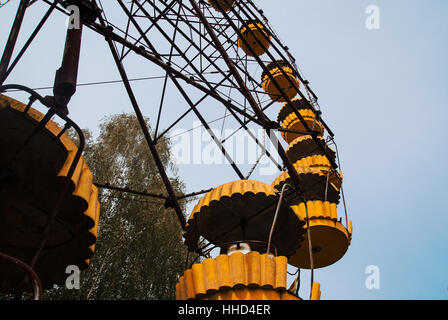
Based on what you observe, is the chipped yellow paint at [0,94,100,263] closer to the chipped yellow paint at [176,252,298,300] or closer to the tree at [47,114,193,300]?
the chipped yellow paint at [176,252,298,300]

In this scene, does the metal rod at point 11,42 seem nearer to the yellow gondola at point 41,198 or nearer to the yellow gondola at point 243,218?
the yellow gondola at point 41,198

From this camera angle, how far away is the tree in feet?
42.9

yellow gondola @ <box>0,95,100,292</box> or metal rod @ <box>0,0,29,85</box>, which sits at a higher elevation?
metal rod @ <box>0,0,29,85</box>

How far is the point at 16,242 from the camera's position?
21.2 ft

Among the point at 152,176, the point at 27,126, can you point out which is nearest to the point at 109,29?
the point at 27,126

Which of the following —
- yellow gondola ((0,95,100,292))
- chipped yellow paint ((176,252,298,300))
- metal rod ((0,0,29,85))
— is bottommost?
chipped yellow paint ((176,252,298,300))

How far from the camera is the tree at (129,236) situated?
13.1 meters

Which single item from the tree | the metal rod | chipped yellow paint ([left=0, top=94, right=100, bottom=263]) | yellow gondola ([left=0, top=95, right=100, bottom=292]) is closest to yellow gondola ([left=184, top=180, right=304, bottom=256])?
yellow gondola ([left=0, top=95, right=100, bottom=292])

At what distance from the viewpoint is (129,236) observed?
14766mm

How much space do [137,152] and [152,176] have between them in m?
1.49

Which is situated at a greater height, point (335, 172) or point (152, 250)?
point (335, 172)

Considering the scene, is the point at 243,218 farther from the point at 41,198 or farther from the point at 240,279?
the point at 41,198

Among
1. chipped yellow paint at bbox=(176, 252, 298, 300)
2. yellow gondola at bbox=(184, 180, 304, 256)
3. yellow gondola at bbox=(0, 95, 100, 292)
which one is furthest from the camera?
yellow gondola at bbox=(184, 180, 304, 256)

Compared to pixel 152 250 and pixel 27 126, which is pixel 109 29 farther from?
pixel 152 250
